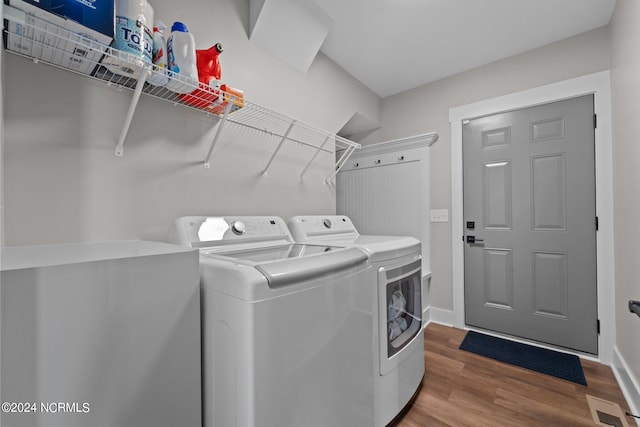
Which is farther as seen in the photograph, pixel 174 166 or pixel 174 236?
pixel 174 166

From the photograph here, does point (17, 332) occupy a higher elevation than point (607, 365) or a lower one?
higher

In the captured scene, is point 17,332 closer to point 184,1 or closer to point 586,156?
point 184,1

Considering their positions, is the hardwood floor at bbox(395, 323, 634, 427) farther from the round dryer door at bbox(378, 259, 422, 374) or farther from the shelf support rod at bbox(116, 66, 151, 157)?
the shelf support rod at bbox(116, 66, 151, 157)

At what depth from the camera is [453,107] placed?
2.76m

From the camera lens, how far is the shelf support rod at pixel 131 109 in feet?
3.31

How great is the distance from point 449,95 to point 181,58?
2.59 m

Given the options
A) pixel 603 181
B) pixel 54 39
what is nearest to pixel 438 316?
pixel 603 181

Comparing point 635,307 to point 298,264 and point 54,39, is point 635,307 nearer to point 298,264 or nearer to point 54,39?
point 298,264

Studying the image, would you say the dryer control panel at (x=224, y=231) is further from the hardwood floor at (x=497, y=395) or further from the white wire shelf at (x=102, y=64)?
the hardwood floor at (x=497, y=395)

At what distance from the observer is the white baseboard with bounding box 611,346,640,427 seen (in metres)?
1.47

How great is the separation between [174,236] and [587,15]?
10.3 ft

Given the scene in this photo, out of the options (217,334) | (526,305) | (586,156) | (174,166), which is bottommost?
(526,305)

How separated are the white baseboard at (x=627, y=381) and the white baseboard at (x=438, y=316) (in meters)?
1.11

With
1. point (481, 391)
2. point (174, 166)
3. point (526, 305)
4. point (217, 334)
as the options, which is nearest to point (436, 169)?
point (526, 305)
